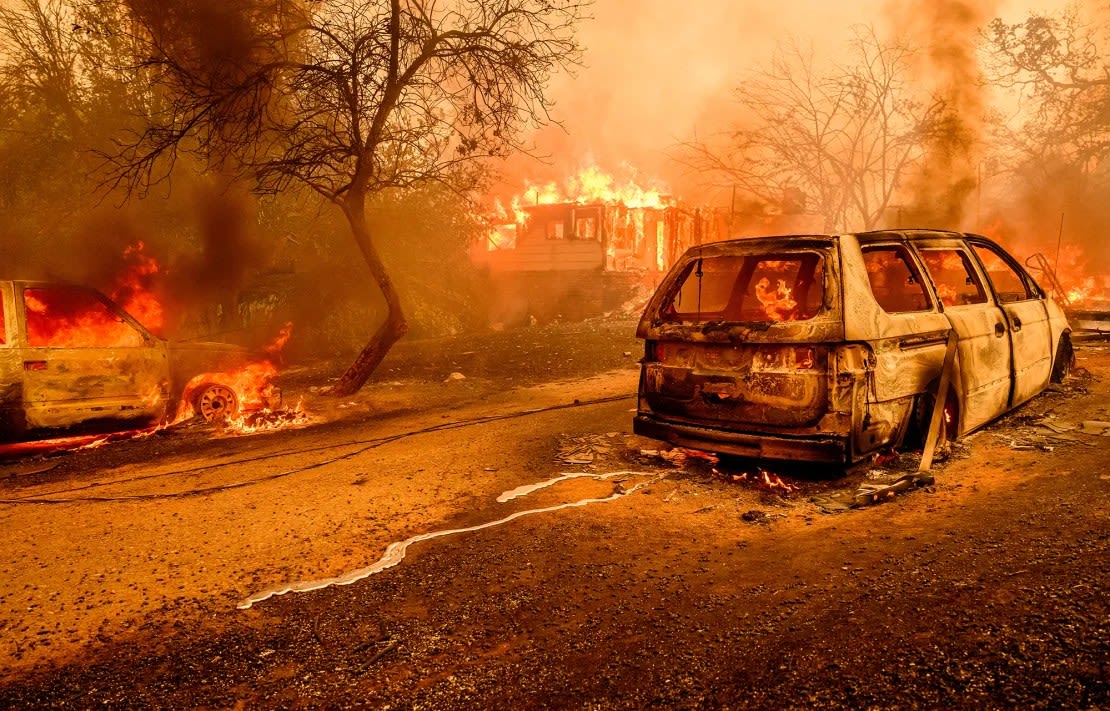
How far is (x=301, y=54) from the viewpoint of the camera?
1086cm

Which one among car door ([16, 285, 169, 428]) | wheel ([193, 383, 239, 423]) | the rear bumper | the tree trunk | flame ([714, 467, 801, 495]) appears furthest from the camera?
the tree trunk

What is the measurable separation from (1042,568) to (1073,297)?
23085mm

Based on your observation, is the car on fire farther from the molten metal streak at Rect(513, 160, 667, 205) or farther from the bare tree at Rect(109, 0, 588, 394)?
the molten metal streak at Rect(513, 160, 667, 205)

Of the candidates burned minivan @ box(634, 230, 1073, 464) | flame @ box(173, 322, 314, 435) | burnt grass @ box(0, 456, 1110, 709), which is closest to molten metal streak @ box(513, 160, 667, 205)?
flame @ box(173, 322, 314, 435)

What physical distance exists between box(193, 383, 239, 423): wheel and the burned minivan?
5.53 meters

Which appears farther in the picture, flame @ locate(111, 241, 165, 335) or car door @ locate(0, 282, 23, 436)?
flame @ locate(111, 241, 165, 335)

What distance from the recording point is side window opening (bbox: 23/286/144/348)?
249 inches

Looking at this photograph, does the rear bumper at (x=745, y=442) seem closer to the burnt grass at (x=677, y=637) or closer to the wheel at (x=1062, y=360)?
the burnt grass at (x=677, y=637)

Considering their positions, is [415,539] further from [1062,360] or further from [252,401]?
[1062,360]

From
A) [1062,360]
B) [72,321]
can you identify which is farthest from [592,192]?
[72,321]

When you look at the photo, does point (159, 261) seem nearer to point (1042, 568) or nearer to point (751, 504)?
point (751, 504)

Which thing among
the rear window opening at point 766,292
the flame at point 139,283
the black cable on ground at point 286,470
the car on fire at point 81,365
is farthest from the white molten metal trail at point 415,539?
the flame at point 139,283

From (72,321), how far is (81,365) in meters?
0.50

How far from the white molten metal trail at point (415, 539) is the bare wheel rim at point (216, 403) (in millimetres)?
4822
